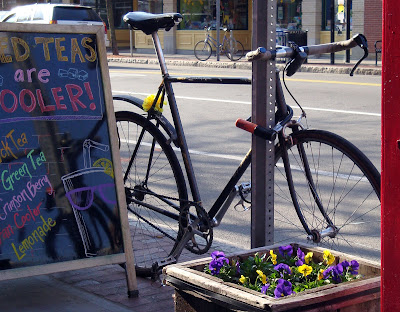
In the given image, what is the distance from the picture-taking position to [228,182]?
4113 mm

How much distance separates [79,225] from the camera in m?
4.04

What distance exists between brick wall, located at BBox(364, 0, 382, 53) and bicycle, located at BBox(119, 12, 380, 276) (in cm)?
1986

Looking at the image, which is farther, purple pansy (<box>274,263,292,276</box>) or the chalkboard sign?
the chalkboard sign

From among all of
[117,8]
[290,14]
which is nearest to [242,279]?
[290,14]

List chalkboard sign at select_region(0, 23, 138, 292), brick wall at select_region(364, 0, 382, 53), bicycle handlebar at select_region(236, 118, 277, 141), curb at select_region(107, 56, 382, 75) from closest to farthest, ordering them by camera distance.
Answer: bicycle handlebar at select_region(236, 118, 277, 141) → chalkboard sign at select_region(0, 23, 138, 292) → curb at select_region(107, 56, 382, 75) → brick wall at select_region(364, 0, 382, 53)

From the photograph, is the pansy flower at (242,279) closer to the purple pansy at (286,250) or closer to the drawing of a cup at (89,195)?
the purple pansy at (286,250)

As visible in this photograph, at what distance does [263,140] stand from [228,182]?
2.12 ft

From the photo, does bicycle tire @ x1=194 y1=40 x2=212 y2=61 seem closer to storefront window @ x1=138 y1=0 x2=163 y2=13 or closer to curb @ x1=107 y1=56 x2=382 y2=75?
curb @ x1=107 y1=56 x2=382 y2=75

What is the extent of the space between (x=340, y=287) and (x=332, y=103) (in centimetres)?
1057

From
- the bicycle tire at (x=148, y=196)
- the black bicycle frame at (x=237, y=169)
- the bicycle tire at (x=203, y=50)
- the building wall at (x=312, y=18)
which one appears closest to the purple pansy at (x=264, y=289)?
the black bicycle frame at (x=237, y=169)

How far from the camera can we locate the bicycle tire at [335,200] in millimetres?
3553

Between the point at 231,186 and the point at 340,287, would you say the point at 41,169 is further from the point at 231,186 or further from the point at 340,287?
the point at 340,287

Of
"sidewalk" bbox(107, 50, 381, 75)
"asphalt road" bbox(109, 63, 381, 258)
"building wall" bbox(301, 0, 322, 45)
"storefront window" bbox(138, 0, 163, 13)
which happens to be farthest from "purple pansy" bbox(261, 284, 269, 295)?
"storefront window" bbox(138, 0, 163, 13)

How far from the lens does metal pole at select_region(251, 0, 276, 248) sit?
11.3 feet
